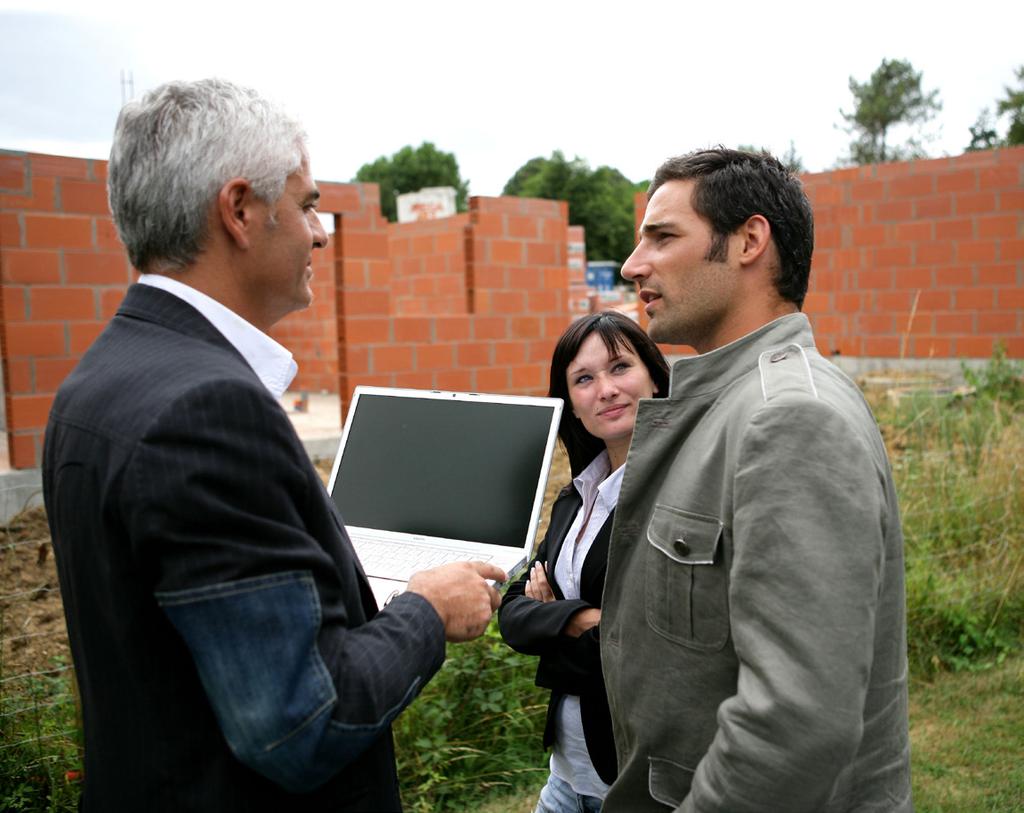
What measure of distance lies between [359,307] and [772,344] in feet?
22.4

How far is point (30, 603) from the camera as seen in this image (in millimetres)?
4828

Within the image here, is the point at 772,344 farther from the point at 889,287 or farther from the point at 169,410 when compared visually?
the point at 889,287

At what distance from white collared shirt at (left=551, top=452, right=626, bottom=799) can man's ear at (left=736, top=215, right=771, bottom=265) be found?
2.24 ft

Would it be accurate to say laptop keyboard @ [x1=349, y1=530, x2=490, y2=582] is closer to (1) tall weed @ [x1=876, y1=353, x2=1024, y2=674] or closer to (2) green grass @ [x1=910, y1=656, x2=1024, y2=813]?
(2) green grass @ [x1=910, y1=656, x2=1024, y2=813]

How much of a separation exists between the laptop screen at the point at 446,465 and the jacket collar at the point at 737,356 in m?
0.47

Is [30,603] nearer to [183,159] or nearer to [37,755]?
[37,755]

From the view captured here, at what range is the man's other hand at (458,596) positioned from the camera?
147cm

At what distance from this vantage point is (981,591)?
15.6 feet

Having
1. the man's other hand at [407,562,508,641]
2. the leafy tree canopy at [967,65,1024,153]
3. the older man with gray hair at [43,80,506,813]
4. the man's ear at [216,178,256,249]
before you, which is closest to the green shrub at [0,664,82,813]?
the older man with gray hair at [43,80,506,813]

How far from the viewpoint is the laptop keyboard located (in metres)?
1.89

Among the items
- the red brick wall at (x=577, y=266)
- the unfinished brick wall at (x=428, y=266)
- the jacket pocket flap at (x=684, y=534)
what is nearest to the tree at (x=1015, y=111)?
the red brick wall at (x=577, y=266)

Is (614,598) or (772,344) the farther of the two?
(614,598)

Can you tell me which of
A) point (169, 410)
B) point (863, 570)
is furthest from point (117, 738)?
point (863, 570)

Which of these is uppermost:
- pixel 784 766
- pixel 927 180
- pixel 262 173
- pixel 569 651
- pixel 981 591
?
pixel 927 180
